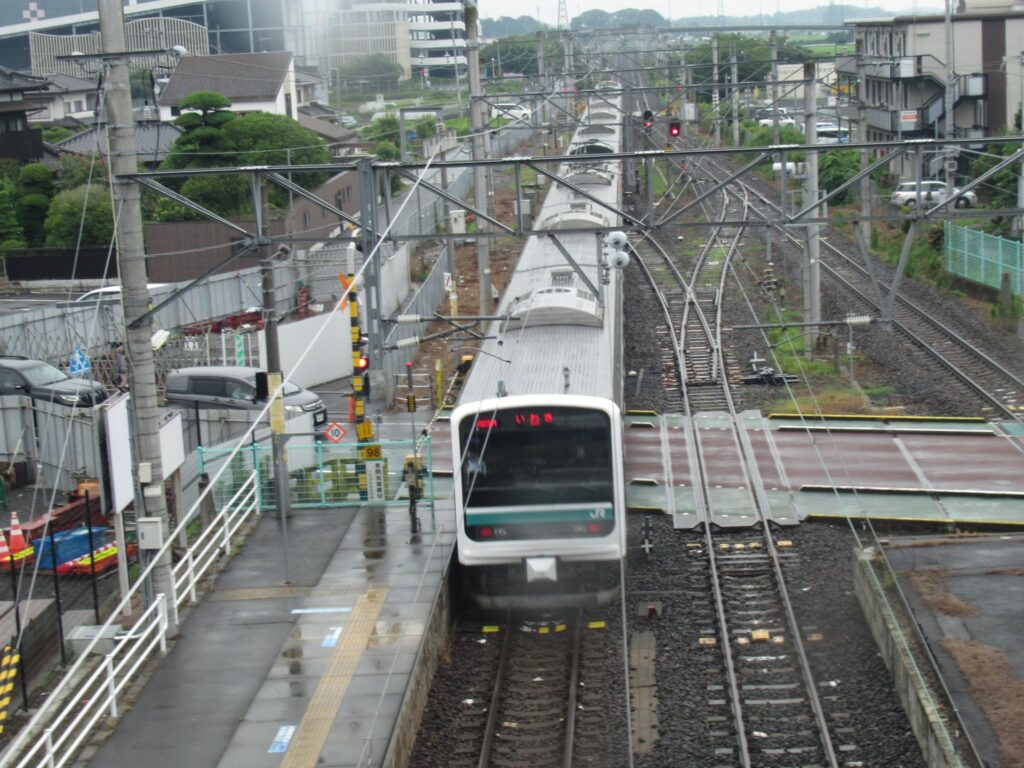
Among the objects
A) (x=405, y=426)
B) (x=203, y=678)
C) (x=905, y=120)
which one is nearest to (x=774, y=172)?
(x=905, y=120)

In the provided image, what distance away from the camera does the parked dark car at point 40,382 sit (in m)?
17.2

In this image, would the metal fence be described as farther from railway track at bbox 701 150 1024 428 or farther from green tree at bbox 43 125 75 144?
green tree at bbox 43 125 75 144

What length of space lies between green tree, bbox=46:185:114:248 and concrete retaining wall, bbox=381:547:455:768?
2058 centimetres

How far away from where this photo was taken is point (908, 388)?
17266mm

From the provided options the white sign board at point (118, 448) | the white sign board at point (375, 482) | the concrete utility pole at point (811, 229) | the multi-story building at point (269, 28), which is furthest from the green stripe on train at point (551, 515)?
the multi-story building at point (269, 28)

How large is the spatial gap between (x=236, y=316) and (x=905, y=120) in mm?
19707

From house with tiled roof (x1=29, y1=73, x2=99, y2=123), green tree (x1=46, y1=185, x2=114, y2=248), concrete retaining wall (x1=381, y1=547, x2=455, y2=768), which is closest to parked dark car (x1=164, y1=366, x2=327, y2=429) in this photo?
concrete retaining wall (x1=381, y1=547, x2=455, y2=768)

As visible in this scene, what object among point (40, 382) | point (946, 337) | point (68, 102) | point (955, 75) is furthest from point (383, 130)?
point (946, 337)

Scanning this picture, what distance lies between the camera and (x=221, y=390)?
18047 millimetres

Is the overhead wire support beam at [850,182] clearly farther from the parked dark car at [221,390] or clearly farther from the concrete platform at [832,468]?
the parked dark car at [221,390]

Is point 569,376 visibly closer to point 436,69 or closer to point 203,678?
point 203,678

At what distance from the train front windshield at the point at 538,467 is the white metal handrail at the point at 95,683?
231 centimetres

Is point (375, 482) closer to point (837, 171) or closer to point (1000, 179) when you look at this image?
point (1000, 179)

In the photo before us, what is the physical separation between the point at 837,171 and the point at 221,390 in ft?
72.0
